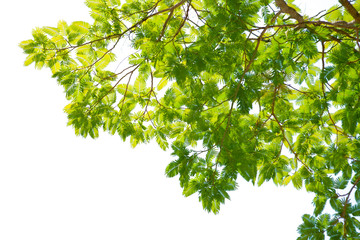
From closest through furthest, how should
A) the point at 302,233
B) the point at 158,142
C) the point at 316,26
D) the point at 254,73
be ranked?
the point at 316,26 < the point at 254,73 < the point at 302,233 < the point at 158,142

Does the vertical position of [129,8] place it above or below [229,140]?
above

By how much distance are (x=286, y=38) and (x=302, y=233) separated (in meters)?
1.62

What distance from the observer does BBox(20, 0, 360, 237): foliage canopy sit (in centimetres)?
254

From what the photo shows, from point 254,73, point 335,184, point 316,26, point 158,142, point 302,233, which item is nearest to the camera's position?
point 316,26

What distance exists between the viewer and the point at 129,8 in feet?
9.55

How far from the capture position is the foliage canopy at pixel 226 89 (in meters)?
2.54

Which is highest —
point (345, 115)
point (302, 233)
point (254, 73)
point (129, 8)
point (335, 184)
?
point (129, 8)

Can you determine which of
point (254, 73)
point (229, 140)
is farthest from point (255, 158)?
point (254, 73)

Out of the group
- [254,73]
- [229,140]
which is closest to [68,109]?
[229,140]

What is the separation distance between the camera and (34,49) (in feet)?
9.58

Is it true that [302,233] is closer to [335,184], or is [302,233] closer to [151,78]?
[335,184]

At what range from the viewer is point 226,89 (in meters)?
2.74

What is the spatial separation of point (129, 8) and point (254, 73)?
3.95 feet

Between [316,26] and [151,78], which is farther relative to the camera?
[151,78]
